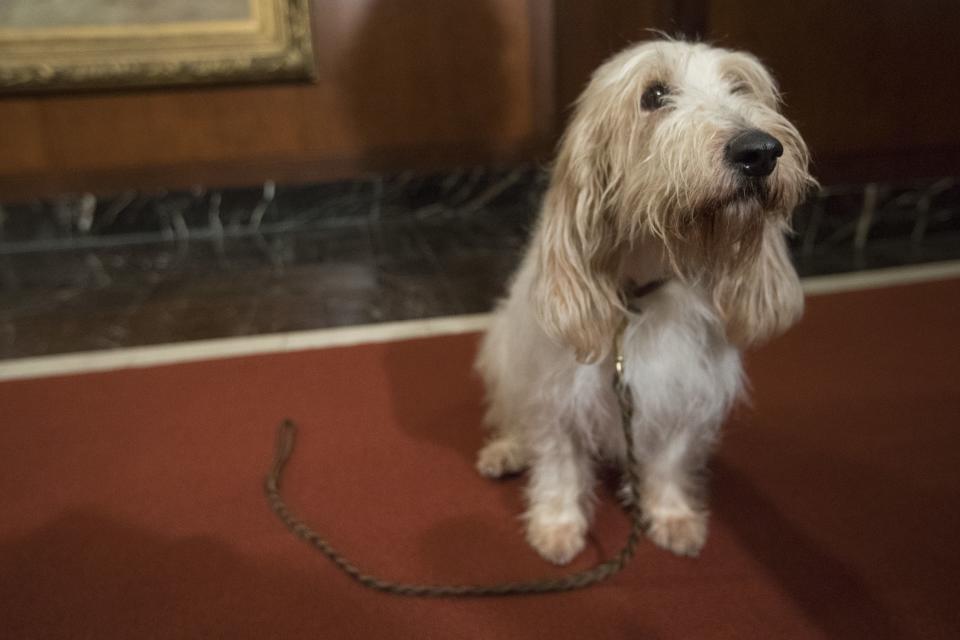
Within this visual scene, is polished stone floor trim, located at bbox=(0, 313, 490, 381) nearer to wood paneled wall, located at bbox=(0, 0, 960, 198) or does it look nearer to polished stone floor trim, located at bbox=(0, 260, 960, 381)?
polished stone floor trim, located at bbox=(0, 260, 960, 381)

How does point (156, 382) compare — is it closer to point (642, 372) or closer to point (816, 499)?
point (642, 372)

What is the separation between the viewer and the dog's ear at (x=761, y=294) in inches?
48.6

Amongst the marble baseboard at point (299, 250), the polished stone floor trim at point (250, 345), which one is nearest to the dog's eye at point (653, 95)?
the polished stone floor trim at point (250, 345)

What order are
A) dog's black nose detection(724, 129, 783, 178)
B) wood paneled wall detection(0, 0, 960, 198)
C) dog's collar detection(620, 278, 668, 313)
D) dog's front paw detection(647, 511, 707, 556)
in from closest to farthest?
1. dog's black nose detection(724, 129, 783, 178)
2. dog's collar detection(620, 278, 668, 313)
3. dog's front paw detection(647, 511, 707, 556)
4. wood paneled wall detection(0, 0, 960, 198)

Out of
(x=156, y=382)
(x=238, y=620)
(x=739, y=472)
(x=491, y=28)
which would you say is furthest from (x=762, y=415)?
(x=491, y=28)

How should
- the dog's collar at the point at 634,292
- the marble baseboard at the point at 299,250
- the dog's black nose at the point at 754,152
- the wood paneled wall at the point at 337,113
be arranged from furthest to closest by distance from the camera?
the wood paneled wall at the point at 337,113
the marble baseboard at the point at 299,250
the dog's collar at the point at 634,292
the dog's black nose at the point at 754,152

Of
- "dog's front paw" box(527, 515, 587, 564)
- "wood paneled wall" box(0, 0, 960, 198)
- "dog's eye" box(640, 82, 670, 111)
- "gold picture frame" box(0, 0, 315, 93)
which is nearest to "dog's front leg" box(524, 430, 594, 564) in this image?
"dog's front paw" box(527, 515, 587, 564)

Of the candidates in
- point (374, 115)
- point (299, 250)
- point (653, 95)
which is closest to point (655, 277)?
point (653, 95)

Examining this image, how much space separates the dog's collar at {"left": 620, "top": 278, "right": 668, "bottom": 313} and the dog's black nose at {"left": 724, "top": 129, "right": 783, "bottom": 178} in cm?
32

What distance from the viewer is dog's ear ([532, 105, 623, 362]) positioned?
1.19 metres

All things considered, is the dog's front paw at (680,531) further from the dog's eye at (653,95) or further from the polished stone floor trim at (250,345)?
the polished stone floor trim at (250,345)

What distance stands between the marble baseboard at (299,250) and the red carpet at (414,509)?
552 millimetres

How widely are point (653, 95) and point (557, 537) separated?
0.87 meters

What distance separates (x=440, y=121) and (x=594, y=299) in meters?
3.05
